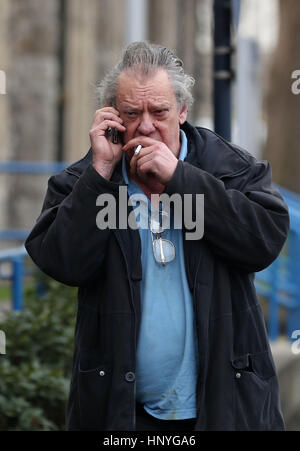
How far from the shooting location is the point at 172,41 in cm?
2080

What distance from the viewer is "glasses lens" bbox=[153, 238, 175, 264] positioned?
280 cm

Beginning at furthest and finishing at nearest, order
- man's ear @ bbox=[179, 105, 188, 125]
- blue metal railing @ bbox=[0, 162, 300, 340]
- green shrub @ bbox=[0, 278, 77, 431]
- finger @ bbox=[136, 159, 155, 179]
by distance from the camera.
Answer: blue metal railing @ bbox=[0, 162, 300, 340] < green shrub @ bbox=[0, 278, 77, 431] < man's ear @ bbox=[179, 105, 188, 125] < finger @ bbox=[136, 159, 155, 179]

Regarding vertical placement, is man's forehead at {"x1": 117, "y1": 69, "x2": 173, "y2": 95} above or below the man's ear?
above

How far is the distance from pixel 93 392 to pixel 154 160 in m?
0.70

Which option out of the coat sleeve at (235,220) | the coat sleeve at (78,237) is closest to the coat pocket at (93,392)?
the coat sleeve at (78,237)

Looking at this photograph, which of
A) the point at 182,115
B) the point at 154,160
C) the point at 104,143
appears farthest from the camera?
the point at 182,115

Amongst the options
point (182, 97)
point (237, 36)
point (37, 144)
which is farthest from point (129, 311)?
point (37, 144)

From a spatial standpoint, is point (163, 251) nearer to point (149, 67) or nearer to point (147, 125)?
point (147, 125)

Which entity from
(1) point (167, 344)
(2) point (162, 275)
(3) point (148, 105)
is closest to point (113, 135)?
(3) point (148, 105)

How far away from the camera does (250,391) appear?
2783 mm

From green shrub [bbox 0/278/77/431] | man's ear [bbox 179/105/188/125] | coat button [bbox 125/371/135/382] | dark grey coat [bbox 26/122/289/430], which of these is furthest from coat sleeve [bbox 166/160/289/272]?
green shrub [bbox 0/278/77/431]

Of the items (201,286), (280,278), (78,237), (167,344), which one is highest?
(78,237)

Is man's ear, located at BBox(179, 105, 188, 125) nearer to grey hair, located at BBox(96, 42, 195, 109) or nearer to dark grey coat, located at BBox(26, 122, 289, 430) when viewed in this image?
grey hair, located at BBox(96, 42, 195, 109)

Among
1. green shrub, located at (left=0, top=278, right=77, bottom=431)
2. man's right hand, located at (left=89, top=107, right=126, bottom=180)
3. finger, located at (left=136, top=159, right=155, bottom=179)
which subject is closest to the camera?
finger, located at (left=136, top=159, right=155, bottom=179)
